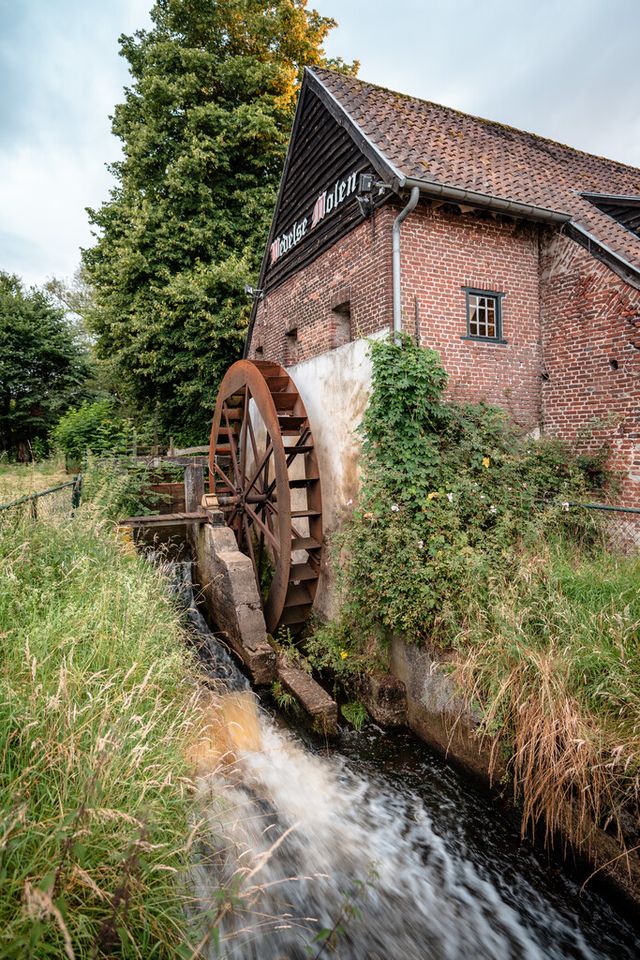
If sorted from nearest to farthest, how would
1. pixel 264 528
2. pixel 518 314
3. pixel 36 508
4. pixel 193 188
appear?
1. pixel 36 508
2. pixel 518 314
3. pixel 264 528
4. pixel 193 188

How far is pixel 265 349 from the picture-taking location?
29.2 ft

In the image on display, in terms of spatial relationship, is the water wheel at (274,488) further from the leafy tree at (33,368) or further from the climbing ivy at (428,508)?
the leafy tree at (33,368)

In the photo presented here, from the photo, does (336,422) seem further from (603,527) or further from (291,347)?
(603,527)

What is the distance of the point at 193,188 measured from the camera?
11391 millimetres

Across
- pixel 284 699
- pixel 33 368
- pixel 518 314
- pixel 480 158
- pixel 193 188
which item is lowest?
pixel 284 699

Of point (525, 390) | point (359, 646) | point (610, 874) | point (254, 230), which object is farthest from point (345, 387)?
point (254, 230)

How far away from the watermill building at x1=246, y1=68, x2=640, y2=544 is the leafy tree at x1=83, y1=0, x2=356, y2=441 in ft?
15.4

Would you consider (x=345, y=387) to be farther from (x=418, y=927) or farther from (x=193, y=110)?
(x=193, y=110)

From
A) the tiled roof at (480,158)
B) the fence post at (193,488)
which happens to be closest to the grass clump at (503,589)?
the tiled roof at (480,158)

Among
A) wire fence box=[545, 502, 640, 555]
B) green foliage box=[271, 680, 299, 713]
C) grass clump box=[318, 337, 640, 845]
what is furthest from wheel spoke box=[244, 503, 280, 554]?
wire fence box=[545, 502, 640, 555]

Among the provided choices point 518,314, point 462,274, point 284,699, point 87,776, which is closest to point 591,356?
point 518,314

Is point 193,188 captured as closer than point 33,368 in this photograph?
Yes

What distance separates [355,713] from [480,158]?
23.0 feet

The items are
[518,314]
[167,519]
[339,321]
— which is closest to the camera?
[518,314]
